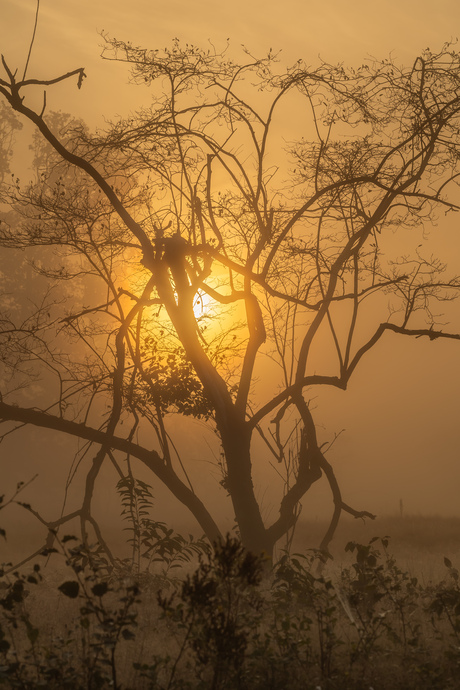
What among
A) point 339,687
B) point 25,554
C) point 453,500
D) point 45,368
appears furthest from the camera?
point 453,500

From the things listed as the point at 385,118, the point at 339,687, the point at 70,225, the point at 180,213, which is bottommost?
the point at 339,687

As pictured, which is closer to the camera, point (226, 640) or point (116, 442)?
point (226, 640)

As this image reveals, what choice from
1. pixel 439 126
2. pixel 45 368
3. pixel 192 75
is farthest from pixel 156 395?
pixel 45 368

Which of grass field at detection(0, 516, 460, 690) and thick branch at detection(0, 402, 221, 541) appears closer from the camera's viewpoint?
grass field at detection(0, 516, 460, 690)

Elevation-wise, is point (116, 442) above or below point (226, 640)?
above

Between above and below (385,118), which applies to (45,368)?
above

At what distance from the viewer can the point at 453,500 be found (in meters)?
70.2

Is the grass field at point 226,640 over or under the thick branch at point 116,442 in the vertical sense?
under

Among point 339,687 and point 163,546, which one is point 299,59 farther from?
point 339,687

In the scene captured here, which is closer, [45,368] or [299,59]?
[299,59]

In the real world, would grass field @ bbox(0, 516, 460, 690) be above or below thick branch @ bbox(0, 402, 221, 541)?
below

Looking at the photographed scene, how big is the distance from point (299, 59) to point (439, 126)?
7.50 feet

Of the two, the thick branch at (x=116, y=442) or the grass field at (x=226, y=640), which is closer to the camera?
the grass field at (x=226, y=640)

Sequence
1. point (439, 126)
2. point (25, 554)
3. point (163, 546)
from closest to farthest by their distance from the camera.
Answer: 1. point (163, 546)
2. point (439, 126)
3. point (25, 554)
